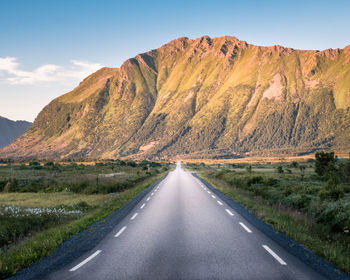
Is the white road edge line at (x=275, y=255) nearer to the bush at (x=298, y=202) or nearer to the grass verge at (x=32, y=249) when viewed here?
the grass verge at (x=32, y=249)

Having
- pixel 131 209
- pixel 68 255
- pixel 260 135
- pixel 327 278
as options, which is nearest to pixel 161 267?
pixel 68 255

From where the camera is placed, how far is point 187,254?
7.13 metres

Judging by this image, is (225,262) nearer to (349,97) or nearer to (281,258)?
(281,258)

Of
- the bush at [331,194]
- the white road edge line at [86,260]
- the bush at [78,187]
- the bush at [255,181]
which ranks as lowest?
the bush at [78,187]

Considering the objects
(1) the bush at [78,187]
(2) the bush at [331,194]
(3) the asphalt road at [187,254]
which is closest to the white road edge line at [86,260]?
(3) the asphalt road at [187,254]

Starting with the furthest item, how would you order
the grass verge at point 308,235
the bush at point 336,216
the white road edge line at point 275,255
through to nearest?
1. the bush at point 336,216
2. the grass verge at point 308,235
3. the white road edge line at point 275,255

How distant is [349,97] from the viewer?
18600 cm

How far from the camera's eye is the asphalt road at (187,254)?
232 inches

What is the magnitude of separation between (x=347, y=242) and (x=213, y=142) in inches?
7468

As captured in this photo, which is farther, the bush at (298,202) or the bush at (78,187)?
the bush at (78,187)

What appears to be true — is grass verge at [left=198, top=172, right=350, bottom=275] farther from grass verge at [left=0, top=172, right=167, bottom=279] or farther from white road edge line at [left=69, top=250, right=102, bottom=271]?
grass verge at [left=0, top=172, right=167, bottom=279]

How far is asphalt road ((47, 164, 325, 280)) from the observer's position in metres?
5.89

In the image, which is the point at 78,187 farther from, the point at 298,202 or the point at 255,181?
the point at 298,202

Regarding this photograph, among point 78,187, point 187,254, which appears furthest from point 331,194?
point 78,187
